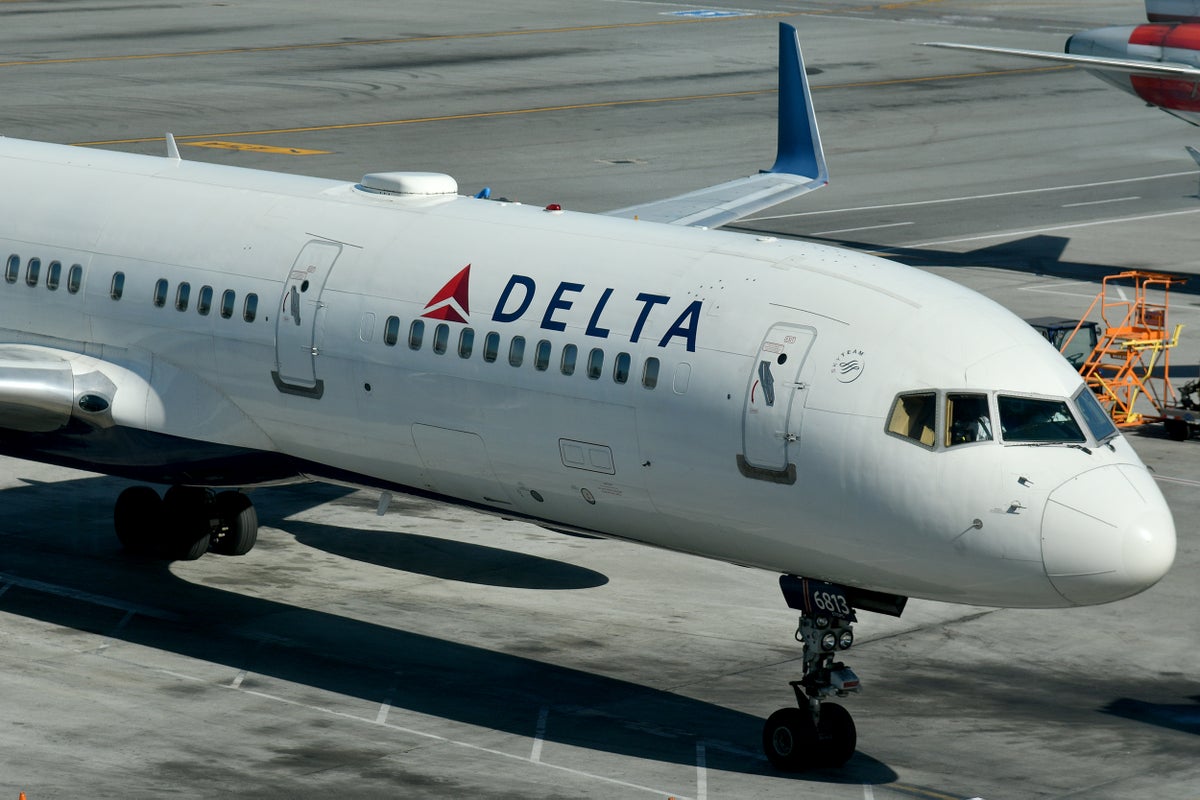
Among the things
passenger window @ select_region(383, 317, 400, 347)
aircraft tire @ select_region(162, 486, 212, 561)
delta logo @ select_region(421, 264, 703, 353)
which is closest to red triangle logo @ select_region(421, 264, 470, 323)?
delta logo @ select_region(421, 264, 703, 353)

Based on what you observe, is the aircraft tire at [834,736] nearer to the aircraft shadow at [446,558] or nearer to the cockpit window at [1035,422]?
the cockpit window at [1035,422]

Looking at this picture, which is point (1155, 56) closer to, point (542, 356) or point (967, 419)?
point (542, 356)

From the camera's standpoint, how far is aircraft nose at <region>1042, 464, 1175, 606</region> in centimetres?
1986

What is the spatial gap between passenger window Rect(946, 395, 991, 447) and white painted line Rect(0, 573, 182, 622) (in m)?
11.8

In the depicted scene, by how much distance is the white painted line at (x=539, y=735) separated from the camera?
21.9 metres

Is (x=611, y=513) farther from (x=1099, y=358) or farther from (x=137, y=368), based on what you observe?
(x=1099, y=358)

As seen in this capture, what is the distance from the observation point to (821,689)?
2145 cm

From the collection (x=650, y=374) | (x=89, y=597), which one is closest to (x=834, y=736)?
(x=650, y=374)

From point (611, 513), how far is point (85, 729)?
22.0 feet

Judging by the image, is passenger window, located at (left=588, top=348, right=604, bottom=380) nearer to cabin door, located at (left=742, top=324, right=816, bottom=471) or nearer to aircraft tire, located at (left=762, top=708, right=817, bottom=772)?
cabin door, located at (left=742, top=324, right=816, bottom=471)

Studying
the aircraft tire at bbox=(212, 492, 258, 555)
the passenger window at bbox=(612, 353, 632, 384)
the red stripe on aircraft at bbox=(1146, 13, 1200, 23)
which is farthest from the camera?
the red stripe on aircraft at bbox=(1146, 13, 1200, 23)

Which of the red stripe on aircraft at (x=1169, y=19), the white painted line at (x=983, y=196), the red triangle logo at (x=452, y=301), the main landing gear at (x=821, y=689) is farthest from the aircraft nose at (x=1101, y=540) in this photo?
the white painted line at (x=983, y=196)

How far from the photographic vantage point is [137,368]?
26031mm

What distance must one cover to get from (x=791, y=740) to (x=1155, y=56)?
121 ft
